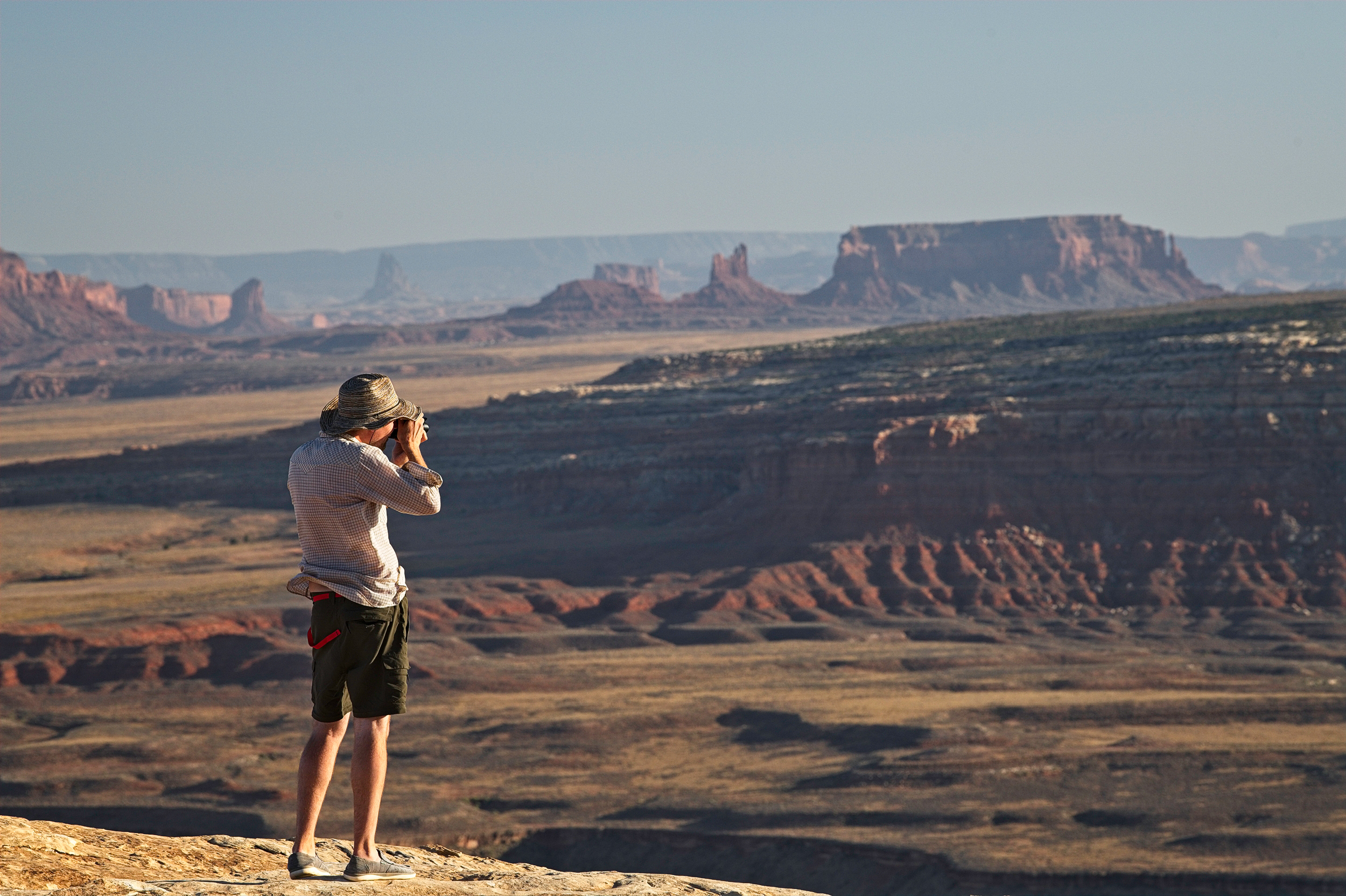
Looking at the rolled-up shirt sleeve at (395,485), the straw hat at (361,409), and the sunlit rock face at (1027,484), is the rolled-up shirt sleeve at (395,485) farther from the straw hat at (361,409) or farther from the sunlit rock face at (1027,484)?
the sunlit rock face at (1027,484)

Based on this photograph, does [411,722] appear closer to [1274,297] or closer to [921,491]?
[921,491]

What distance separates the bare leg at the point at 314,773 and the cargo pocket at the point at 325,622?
53 centimetres

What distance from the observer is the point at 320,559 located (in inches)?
353

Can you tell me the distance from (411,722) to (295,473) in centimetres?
3811

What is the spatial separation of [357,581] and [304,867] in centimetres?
186

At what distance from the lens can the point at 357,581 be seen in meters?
8.91

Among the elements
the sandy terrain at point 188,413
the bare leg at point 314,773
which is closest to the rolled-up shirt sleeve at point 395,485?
the bare leg at point 314,773

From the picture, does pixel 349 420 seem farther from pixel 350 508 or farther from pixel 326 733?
pixel 326 733

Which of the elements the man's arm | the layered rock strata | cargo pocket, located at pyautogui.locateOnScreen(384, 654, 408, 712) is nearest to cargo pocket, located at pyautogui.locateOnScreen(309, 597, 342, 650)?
cargo pocket, located at pyautogui.locateOnScreen(384, 654, 408, 712)

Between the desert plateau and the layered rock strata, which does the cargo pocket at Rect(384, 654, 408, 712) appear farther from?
the layered rock strata

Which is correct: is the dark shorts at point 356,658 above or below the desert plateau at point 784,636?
above

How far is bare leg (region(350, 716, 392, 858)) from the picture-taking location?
9.16m

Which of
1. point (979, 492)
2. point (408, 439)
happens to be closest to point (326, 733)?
point (408, 439)

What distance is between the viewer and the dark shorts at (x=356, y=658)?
352 inches
